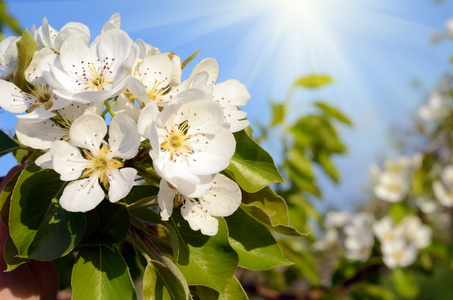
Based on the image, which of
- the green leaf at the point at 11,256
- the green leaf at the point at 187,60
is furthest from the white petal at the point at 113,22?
the green leaf at the point at 11,256

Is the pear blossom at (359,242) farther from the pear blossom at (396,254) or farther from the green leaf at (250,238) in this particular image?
the green leaf at (250,238)

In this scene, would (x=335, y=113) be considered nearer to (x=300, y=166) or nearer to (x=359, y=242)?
(x=300, y=166)

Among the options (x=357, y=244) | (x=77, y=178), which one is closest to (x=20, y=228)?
(x=77, y=178)

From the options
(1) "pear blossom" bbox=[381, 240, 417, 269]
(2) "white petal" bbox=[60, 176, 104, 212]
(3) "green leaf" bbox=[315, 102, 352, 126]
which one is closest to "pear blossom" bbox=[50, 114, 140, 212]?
(2) "white petal" bbox=[60, 176, 104, 212]

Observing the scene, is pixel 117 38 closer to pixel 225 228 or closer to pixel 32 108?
pixel 32 108

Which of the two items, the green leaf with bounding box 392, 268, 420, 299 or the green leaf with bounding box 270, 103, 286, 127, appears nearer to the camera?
the green leaf with bounding box 270, 103, 286, 127

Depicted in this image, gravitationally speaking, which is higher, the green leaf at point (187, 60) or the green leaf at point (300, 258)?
the green leaf at point (187, 60)

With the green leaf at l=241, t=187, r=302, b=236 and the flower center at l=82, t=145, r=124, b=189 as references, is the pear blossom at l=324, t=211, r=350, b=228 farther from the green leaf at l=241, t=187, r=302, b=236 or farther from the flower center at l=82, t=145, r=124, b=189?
the flower center at l=82, t=145, r=124, b=189
